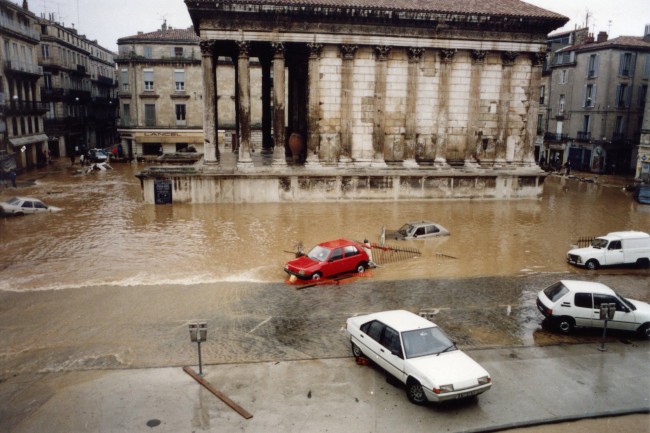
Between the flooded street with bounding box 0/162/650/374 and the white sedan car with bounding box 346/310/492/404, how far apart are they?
1196 mm

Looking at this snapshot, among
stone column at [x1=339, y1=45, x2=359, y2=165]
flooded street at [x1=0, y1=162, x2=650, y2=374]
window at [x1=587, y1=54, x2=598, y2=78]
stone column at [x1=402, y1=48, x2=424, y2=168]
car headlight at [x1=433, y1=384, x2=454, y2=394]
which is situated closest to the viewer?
car headlight at [x1=433, y1=384, x2=454, y2=394]

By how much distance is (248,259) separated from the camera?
20.4 metres

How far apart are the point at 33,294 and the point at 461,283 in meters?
14.1

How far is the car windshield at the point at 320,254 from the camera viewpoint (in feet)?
58.4

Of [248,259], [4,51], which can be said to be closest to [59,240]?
[248,259]

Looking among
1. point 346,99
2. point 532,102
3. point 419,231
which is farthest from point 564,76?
point 419,231

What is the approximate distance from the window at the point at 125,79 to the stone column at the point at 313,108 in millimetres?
29130

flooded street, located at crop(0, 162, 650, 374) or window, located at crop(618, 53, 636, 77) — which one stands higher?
window, located at crop(618, 53, 636, 77)

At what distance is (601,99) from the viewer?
48688mm

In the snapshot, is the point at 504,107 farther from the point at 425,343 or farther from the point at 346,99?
the point at 425,343

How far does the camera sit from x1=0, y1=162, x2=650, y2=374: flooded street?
41.4 ft

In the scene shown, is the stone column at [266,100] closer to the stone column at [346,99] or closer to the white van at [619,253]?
the stone column at [346,99]

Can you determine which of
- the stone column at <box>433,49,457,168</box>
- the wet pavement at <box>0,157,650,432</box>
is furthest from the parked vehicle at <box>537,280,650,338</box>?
the stone column at <box>433,49,457,168</box>

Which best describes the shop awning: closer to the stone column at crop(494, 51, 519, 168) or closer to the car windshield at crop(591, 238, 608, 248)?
the stone column at crop(494, 51, 519, 168)
